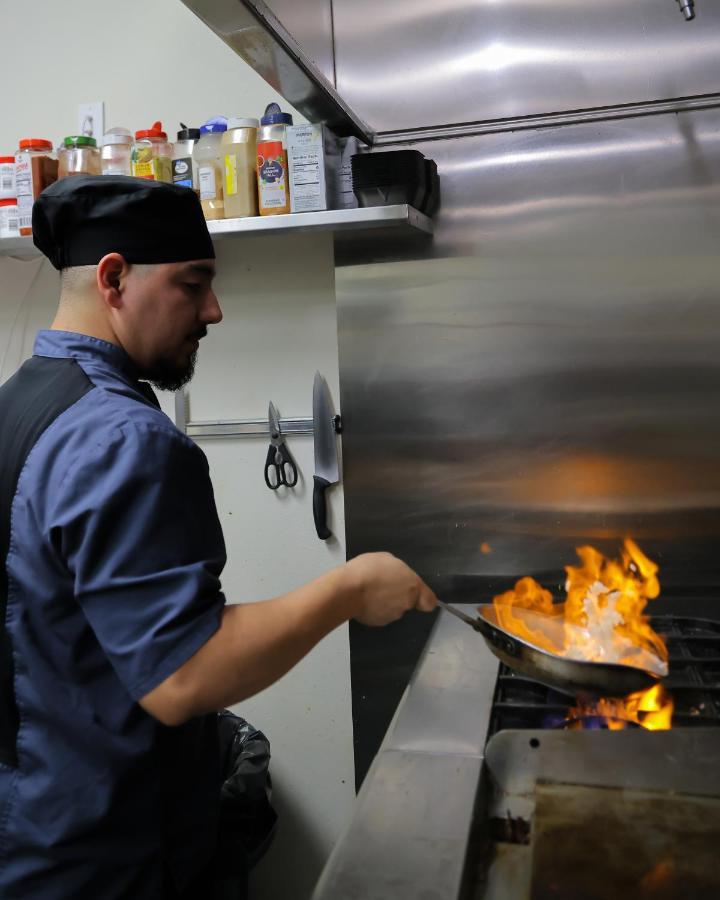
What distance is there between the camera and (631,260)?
170 cm

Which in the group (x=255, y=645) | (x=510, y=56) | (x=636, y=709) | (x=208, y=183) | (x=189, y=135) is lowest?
(x=636, y=709)

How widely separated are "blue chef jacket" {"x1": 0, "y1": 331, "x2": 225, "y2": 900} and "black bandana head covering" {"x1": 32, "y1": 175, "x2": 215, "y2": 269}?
101 mm

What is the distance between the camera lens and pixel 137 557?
81 centimetres

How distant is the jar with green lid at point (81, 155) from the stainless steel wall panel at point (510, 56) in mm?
526

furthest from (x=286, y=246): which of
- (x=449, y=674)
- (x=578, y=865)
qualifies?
(x=578, y=865)

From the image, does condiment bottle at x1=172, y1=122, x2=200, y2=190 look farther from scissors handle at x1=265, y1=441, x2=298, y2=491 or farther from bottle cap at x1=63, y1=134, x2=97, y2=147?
scissors handle at x1=265, y1=441, x2=298, y2=491

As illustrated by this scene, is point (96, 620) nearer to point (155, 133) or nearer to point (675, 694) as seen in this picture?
point (675, 694)

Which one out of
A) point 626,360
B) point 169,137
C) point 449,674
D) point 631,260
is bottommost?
point 449,674

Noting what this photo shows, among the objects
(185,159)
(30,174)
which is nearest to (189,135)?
(185,159)

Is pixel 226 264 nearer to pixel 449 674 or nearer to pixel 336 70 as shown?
pixel 336 70

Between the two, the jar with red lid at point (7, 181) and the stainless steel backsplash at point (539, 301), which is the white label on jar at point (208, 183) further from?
the jar with red lid at point (7, 181)

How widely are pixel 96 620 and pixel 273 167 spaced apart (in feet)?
3.62

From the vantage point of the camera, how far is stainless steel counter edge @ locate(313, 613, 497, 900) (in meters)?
0.75

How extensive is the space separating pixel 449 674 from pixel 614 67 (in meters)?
1.18
